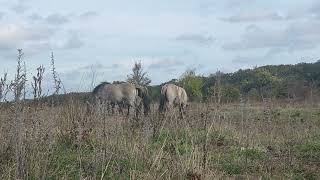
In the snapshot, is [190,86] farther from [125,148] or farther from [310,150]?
[125,148]

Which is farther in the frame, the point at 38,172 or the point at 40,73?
the point at 38,172

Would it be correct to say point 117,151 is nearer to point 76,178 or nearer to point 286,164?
point 76,178

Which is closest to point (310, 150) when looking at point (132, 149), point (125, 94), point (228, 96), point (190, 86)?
point (132, 149)

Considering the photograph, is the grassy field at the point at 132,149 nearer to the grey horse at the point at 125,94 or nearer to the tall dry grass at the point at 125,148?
the tall dry grass at the point at 125,148

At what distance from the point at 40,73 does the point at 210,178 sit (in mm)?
2182

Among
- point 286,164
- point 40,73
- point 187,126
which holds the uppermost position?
point 40,73

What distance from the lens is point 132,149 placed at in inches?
271

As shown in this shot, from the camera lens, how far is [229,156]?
8.08 meters

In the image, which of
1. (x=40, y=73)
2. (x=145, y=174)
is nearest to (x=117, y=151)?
(x=145, y=174)

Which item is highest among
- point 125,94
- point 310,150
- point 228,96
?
point 125,94

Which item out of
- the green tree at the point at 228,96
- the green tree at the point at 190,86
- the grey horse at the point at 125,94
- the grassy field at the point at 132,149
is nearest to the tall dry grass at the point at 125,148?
the grassy field at the point at 132,149

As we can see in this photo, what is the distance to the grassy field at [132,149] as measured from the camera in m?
5.75

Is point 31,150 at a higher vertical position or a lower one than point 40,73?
lower

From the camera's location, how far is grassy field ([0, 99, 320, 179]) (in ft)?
18.9
